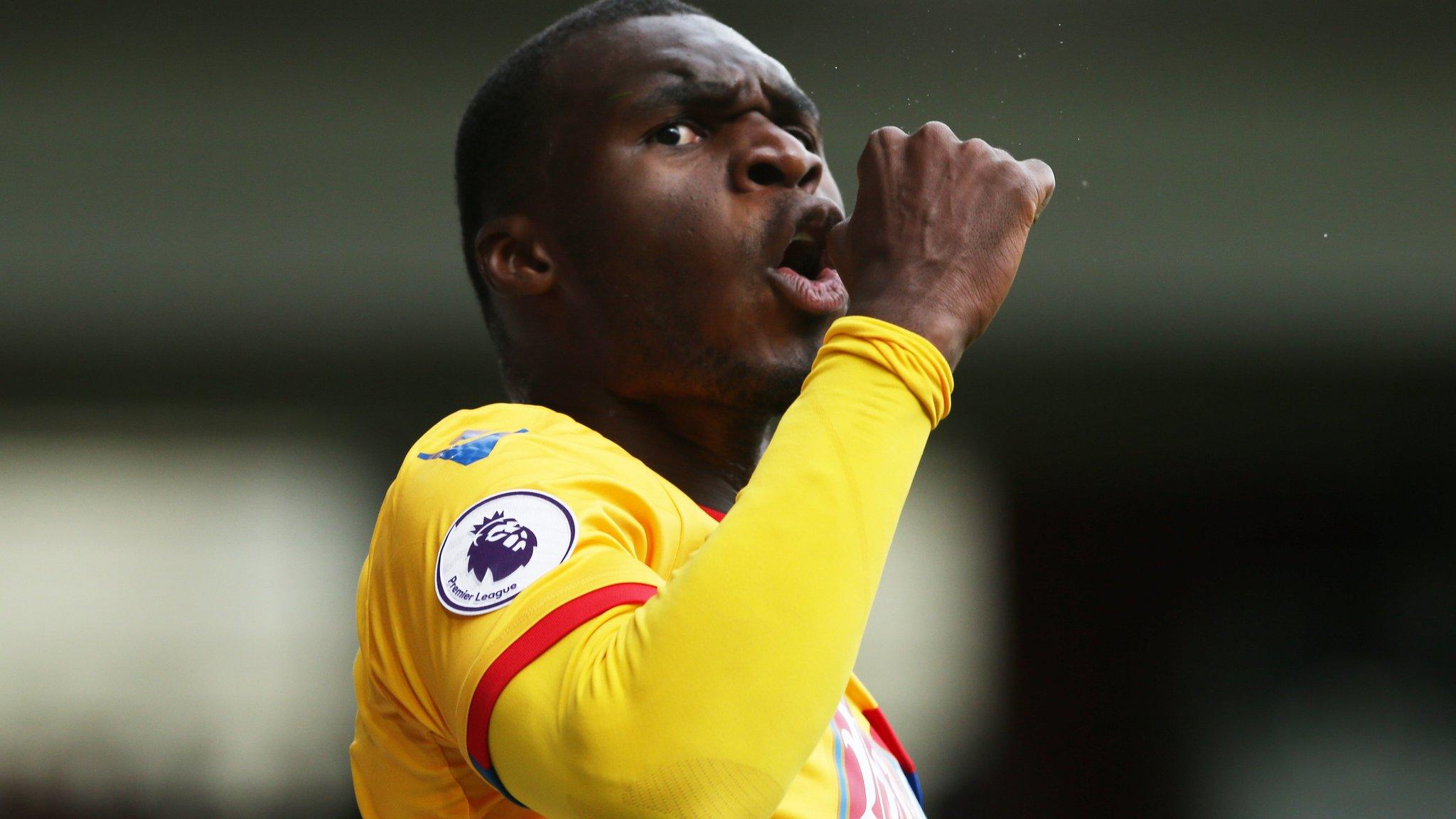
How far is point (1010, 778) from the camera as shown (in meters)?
5.41

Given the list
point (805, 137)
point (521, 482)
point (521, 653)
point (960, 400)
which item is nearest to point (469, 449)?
point (521, 482)

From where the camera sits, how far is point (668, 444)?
1.60m

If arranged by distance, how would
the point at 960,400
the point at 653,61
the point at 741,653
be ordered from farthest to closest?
the point at 960,400 → the point at 653,61 → the point at 741,653

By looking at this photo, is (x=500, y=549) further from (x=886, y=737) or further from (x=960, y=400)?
(x=960, y=400)

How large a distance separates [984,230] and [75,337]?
4699 millimetres

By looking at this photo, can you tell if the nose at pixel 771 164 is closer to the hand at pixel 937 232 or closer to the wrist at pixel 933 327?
the hand at pixel 937 232

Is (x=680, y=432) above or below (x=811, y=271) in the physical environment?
below

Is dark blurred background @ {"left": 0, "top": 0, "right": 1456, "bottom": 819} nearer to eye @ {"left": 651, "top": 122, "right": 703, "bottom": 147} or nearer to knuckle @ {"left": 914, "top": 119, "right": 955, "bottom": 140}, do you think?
eye @ {"left": 651, "top": 122, "right": 703, "bottom": 147}

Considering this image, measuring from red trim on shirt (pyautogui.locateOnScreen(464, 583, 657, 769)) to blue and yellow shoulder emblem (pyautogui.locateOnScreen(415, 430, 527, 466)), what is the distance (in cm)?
22

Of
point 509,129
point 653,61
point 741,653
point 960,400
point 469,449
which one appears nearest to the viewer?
point 741,653

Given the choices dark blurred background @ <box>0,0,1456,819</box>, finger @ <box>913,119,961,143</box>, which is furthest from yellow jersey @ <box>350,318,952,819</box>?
dark blurred background @ <box>0,0,1456,819</box>

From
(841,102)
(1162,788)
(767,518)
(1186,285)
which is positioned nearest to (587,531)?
(767,518)

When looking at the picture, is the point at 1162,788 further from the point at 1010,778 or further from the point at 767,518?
the point at 767,518

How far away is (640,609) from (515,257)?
749mm
